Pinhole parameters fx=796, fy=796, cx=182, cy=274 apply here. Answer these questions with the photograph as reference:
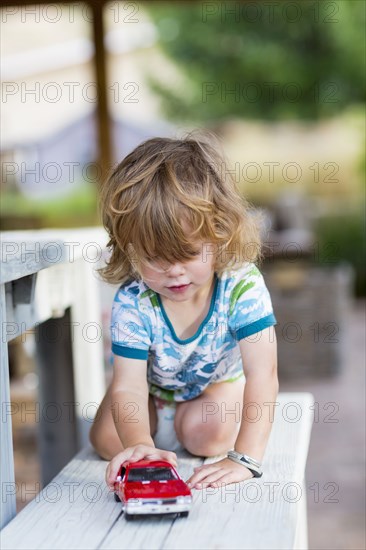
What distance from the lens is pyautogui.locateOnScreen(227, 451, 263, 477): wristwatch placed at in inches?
55.9

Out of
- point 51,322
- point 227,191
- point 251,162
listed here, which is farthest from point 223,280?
point 251,162

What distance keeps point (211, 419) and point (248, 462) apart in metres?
0.23

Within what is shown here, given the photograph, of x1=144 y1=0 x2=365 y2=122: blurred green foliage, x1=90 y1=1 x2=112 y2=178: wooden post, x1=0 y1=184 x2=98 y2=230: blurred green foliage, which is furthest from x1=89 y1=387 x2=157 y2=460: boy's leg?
x1=144 y1=0 x2=365 y2=122: blurred green foliage

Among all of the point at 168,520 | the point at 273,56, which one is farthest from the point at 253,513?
→ the point at 273,56

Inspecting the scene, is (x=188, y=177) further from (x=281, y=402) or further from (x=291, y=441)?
(x=281, y=402)

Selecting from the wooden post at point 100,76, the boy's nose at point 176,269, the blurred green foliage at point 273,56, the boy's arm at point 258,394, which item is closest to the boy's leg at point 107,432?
the boy's arm at point 258,394

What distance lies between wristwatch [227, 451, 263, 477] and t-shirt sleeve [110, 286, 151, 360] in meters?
0.27

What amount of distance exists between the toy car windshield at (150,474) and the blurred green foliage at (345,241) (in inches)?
280

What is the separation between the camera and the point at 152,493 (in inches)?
47.9

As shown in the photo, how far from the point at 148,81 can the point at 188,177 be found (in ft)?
35.3

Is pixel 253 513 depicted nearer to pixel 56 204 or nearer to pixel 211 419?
pixel 211 419

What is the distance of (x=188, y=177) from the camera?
4.86ft

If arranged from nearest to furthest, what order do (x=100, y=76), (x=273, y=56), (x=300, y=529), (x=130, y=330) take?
1. (x=130, y=330)
2. (x=300, y=529)
3. (x=100, y=76)
4. (x=273, y=56)

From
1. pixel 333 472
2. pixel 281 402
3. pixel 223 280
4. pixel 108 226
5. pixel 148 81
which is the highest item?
pixel 148 81
